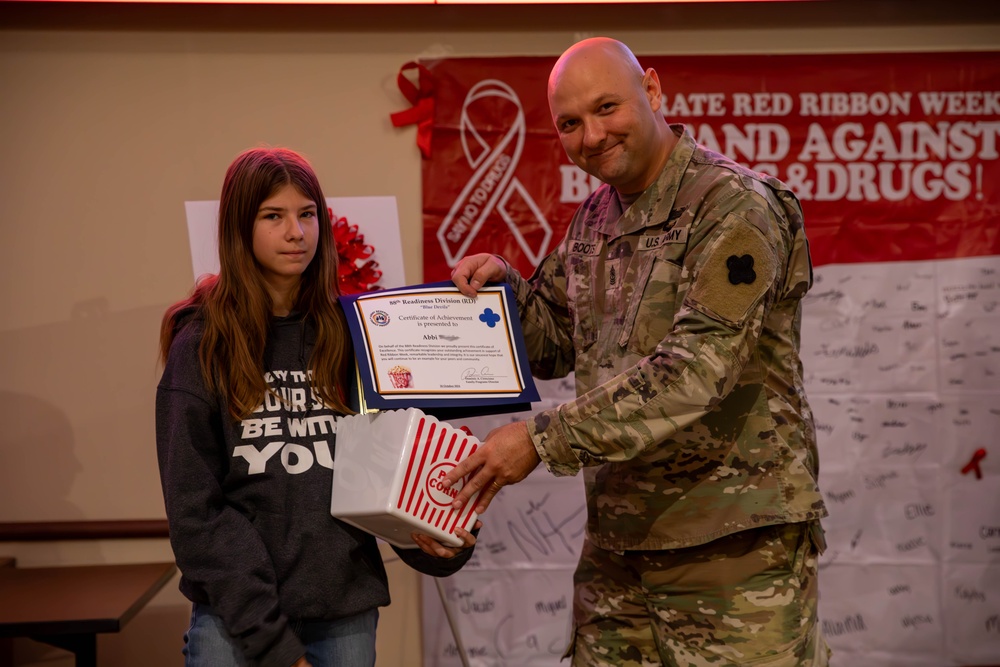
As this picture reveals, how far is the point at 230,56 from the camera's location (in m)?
2.93

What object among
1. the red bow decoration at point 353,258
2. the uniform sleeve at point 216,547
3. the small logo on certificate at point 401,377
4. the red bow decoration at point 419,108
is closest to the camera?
the uniform sleeve at point 216,547

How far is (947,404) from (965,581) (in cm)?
61

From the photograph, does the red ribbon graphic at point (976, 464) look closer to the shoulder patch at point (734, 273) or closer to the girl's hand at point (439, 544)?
the shoulder patch at point (734, 273)

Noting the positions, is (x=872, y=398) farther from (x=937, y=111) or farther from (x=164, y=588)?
(x=164, y=588)

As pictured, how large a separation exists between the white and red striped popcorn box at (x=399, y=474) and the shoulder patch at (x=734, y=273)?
1.80ft

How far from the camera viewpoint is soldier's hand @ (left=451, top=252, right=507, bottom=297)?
195cm

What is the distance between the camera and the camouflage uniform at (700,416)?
1.62 meters

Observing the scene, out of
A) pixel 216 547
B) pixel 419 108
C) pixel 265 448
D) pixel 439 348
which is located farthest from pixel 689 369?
pixel 419 108

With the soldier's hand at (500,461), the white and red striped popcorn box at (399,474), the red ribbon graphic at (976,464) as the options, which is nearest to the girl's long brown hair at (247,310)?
the white and red striped popcorn box at (399,474)

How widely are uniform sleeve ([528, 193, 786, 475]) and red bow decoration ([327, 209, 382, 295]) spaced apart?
3.08 feet

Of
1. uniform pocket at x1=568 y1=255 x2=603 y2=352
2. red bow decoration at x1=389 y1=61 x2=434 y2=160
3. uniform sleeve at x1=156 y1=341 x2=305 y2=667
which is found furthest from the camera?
red bow decoration at x1=389 y1=61 x2=434 y2=160

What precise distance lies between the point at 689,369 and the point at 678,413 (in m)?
0.08

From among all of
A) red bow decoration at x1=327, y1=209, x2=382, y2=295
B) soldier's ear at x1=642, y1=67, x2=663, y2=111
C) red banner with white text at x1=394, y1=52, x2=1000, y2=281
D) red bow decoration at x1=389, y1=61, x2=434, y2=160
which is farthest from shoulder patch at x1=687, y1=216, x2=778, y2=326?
red bow decoration at x1=389, y1=61, x2=434, y2=160

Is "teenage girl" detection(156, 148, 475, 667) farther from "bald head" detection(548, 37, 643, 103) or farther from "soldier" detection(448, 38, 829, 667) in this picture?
"bald head" detection(548, 37, 643, 103)
